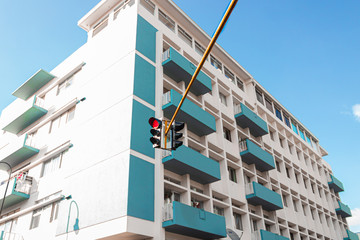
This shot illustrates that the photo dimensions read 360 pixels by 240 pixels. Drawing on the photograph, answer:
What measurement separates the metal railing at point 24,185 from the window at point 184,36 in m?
18.2

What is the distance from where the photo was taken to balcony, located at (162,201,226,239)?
18.3 metres

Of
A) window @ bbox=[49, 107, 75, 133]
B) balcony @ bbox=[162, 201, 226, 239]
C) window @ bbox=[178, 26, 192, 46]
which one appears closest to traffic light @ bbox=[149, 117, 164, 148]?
balcony @ bbox=[162, 201, 226, 239]

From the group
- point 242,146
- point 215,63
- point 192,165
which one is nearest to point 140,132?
point 192,165

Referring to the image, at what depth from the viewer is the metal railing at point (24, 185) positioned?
2461cm

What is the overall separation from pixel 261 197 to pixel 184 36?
53.6 ft

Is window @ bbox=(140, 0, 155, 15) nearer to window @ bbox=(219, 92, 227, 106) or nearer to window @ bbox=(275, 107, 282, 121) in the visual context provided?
window @ bbox=(219, 92, 227, 106)

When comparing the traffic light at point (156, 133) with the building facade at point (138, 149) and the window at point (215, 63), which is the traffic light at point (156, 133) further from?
the window at point (215, 63)

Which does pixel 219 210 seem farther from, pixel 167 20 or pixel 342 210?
pixel 342 210

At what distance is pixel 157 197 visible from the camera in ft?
62.1

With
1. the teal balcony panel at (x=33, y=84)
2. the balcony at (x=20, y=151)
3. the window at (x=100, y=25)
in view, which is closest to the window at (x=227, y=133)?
the window at (x=100, y=25)

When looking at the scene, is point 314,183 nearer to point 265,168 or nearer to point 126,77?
point 265,168

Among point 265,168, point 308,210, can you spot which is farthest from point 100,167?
point 308,210

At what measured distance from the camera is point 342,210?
153 feet

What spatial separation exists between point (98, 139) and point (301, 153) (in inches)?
1316
